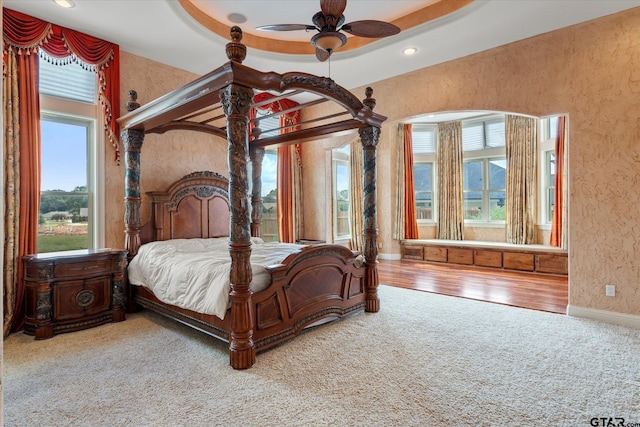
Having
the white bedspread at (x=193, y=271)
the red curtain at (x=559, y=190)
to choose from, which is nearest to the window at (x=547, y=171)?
the red curtain at (x=559, y=190)

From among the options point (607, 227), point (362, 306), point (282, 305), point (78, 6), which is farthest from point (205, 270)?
point (607, 227)

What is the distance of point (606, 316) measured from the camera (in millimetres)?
3873

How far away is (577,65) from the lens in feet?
13.2

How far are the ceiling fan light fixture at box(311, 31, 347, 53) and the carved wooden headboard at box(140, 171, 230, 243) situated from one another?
2688mm

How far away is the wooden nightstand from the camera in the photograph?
3439 mm

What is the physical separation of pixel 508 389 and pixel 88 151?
488 centimetres

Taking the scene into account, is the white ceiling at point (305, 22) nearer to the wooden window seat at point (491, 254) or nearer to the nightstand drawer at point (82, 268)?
the nightstand drawer at point (82, 268)

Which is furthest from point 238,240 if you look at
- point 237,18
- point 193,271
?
point 237,18

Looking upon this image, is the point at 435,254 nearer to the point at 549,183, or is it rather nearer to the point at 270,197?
the point at 549,183

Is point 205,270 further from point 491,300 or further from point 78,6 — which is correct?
point 491,300

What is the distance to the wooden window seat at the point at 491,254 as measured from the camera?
6234 mm

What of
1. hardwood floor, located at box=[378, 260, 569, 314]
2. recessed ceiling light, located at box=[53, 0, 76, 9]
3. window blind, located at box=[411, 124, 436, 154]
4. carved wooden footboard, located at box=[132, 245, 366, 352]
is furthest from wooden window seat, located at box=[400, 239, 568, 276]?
recessed ceiling light, located at box=[53, 0, 76, 9]

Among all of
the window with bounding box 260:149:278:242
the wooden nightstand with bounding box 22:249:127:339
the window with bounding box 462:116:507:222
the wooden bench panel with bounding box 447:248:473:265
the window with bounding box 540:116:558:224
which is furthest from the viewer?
the window with bounding box 462:116:507:222

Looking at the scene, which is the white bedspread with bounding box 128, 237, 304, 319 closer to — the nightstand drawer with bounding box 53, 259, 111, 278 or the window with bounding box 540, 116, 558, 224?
the nightstand drawer with bounding box 53, 259, 111, 278
